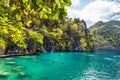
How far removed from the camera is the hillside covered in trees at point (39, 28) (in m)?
4.63

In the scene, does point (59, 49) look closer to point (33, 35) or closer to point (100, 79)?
point (100, 79)

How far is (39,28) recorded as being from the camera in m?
124

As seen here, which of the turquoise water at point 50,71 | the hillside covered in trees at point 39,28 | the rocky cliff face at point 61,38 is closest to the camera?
the hillside covered in trees at point 39,28

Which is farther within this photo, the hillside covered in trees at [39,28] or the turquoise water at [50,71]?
the turquoise water at [50,71]

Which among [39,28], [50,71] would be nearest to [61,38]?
[39,28]

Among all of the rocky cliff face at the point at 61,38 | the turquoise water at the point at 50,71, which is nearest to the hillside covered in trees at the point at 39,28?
the rocky cliff face at the point at 61,38

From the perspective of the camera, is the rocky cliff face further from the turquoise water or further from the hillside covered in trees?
the turquoise water

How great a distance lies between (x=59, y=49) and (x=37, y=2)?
15064 cm

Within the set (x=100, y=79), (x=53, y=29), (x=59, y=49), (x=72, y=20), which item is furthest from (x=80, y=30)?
(x=100, y=79)

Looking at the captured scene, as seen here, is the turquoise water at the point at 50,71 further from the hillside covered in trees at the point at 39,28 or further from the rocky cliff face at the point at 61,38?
the rocky cliff face at the point at 61,38

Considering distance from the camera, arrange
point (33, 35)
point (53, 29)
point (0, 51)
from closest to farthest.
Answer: point (33, 35) < point (0, 51) < point (53, 29)

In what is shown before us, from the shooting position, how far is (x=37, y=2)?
453 cm

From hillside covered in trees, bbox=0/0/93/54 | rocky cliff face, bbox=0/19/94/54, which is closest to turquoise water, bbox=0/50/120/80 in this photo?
hillside covered in trees, bbox=0/0/93/54

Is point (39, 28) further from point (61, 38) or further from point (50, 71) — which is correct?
point (50, 71)
